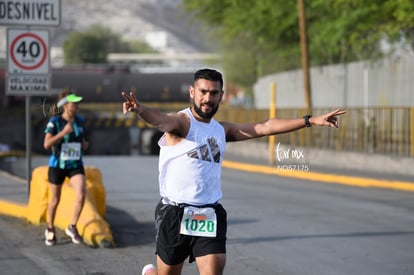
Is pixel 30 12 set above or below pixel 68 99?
above

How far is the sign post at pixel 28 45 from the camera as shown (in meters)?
15.1

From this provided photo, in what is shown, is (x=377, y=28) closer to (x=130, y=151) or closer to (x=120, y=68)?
(x=130, y=151)

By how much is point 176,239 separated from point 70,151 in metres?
5.33

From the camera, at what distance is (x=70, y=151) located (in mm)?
12383

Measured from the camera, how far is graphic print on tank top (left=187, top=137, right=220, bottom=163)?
7.19 m

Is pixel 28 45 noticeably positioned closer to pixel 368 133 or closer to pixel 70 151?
pixel 70 151

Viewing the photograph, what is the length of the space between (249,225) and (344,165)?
1429 cm

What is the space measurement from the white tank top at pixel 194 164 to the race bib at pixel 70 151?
515 centimetres

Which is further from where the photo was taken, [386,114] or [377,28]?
[377,28]

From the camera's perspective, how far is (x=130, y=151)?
176ft

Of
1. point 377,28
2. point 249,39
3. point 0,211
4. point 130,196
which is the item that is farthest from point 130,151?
point 0,211

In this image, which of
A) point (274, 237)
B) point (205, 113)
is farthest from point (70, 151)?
point (205, 113)

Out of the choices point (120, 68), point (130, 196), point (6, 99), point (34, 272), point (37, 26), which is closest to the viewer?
point (34, 272)

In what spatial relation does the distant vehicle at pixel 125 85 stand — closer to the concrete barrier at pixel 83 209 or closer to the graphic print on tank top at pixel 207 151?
the concrete barrier at pixel 83 209
